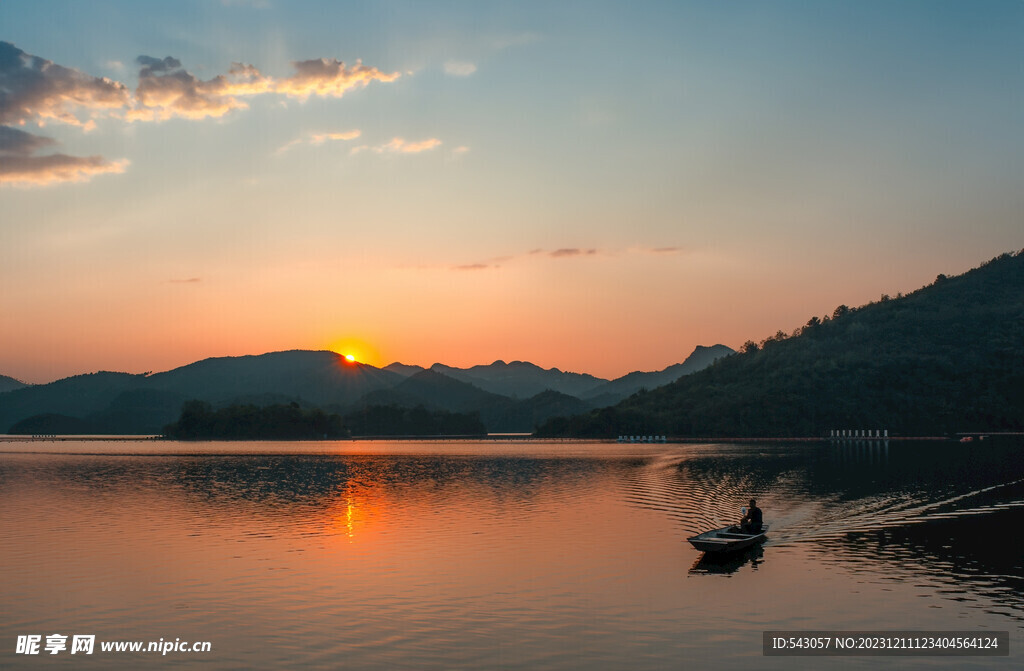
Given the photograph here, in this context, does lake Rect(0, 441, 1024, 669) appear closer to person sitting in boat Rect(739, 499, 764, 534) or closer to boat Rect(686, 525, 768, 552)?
boat Rect(686, 525, 768, 552)

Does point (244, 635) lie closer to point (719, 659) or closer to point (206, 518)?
point (719, 659)

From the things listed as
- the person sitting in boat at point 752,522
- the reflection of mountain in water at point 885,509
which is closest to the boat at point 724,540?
the person sitting in boat at point 752,522

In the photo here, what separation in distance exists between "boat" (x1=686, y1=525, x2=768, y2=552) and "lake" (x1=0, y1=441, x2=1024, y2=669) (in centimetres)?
97

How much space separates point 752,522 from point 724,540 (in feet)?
20.0

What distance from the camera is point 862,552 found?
5216cm

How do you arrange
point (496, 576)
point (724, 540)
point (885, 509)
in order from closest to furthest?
point (496, 576)
point (724, 540)
point (885, 509)

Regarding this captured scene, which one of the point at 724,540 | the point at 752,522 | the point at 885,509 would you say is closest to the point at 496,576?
the point at 724,540

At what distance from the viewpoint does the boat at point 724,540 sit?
48156 millimetres

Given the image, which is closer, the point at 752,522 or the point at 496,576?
the point at 496,576

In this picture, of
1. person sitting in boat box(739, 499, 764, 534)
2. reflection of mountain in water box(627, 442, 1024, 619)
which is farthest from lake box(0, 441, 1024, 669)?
person sitting in boat box(739, 499, 764, 534)

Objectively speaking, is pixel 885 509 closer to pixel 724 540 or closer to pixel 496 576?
pixel 724 540

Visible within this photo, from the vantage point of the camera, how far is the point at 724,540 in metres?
48.6

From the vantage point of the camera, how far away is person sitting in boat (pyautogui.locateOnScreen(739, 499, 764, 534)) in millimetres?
53156

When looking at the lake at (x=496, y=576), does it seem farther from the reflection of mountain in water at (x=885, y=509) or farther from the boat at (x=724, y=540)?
the boat at (x=724, y=540)
